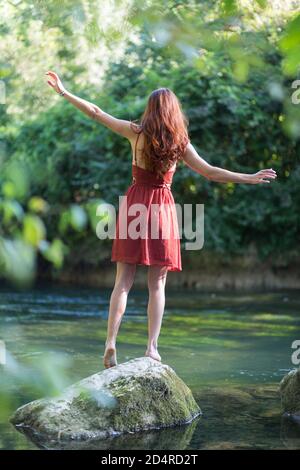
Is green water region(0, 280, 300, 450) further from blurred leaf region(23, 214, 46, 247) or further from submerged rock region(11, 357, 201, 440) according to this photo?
blurred leaf region(23, 214, 46, 247)

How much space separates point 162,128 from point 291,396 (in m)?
2.03

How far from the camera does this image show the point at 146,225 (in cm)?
525

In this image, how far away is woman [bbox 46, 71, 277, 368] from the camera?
5.09 m

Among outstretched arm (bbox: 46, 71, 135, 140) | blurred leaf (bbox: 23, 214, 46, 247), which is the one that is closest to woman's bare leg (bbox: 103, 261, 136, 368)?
outstretched arm (bbox: 46, 71, 135, 140)

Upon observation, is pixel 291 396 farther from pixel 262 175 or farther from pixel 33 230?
pixel 33 230

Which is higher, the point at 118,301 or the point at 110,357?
the point at 118,301

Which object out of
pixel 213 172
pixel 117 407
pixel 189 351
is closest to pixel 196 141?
pixel 189 351

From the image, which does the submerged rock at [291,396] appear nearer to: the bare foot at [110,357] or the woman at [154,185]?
the woman at [154,185]

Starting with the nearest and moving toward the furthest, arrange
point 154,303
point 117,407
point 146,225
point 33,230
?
1. point 33,230
2. point 117,407
3. point 146,225
4. point 154,303

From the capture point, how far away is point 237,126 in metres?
15.2

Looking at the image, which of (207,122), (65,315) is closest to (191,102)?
(207,122)

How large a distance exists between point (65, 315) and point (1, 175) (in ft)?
30.7
